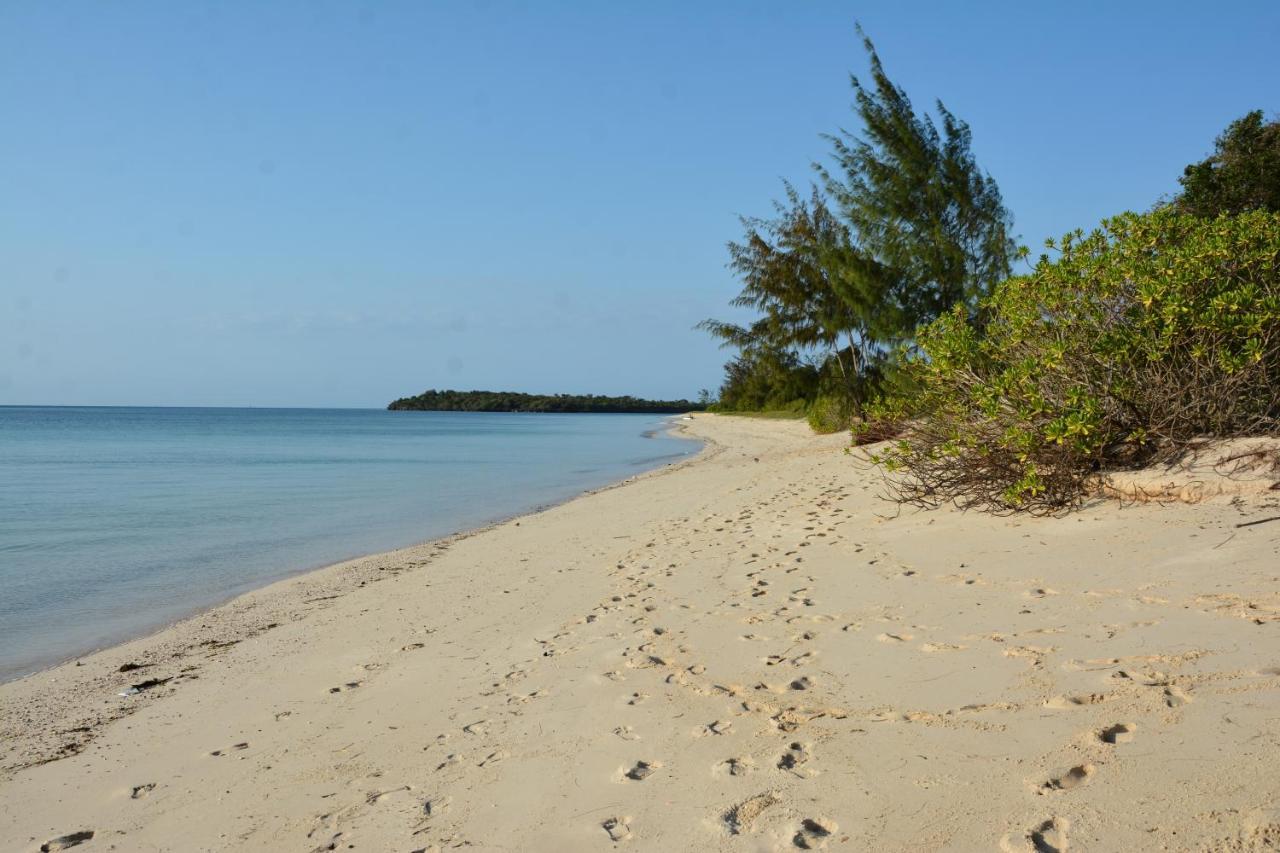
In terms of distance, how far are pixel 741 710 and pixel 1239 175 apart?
62.3 feet

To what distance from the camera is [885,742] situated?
3.34m

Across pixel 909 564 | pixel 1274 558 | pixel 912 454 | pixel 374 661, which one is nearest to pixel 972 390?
pixel 912 454

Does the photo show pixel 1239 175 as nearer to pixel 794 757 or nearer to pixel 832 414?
pixel 832 414

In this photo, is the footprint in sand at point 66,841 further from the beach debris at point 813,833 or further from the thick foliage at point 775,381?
the thick foliage at point 775,381

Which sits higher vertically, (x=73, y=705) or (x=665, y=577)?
(x=665, y=577)

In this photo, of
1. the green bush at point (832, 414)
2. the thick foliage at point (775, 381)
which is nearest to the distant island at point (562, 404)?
the thick foliage at point (775, 381)

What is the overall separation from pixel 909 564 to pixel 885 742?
3.08m

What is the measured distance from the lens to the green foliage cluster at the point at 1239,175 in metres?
16.8

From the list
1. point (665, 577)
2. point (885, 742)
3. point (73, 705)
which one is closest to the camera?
point (885, 742)

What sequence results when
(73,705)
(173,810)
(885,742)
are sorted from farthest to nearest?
(73,705) → (173,810) → (885,742)

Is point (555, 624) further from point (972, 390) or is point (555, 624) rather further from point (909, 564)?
point (972, 390)

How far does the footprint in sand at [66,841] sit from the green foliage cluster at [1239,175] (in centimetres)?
1964

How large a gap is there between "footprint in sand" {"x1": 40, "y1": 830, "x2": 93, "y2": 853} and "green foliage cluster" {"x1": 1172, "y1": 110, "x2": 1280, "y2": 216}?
19.6 metres

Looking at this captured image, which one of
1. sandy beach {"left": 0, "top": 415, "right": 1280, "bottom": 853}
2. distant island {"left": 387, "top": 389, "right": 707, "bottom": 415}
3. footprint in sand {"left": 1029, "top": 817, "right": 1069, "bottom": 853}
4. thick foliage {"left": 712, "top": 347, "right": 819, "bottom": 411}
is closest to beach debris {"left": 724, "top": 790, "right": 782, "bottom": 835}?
sandy beach {"left": 0, "top": 415, "right": 1280, "bottom": 853}
